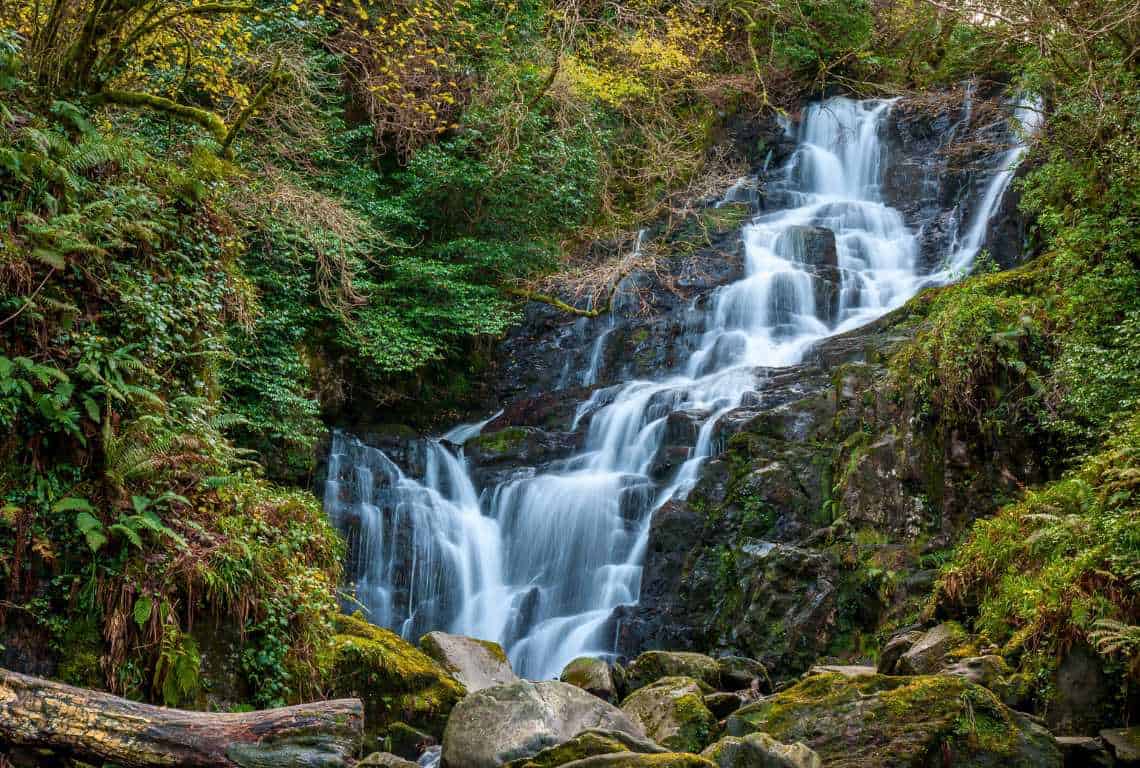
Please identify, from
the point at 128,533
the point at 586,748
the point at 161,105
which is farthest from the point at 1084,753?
the point at 161,105

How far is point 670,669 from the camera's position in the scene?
28.3 ft

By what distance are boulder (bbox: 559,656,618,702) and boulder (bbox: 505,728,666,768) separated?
2595 mm

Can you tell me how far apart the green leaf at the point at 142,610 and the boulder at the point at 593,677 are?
4.21 metres

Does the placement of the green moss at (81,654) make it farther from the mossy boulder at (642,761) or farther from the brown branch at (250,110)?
the brown branch at (250,110)

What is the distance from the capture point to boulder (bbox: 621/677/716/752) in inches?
264

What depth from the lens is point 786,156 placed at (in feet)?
76.5

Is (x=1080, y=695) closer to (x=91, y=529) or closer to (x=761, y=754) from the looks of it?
(x=761, y=754)

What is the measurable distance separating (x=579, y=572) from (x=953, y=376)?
19.5 feet

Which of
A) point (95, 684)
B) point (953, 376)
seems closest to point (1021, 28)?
point (953, 376)

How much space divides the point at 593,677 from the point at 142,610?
15.2 feet

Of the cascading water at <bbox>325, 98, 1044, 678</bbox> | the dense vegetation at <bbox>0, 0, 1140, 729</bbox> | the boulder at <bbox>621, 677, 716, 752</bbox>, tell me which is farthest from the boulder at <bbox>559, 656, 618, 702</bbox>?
the dense vegetation at <bbox>0, 0, 1140, 729</bbox>

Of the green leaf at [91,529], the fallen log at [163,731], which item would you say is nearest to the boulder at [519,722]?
the fallen log at [163,731]

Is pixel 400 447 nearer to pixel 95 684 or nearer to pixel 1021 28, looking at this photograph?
pixel 95 684

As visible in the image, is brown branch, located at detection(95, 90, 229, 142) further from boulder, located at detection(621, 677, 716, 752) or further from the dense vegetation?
boulder, located at detection(621, 677, 716, 752)
